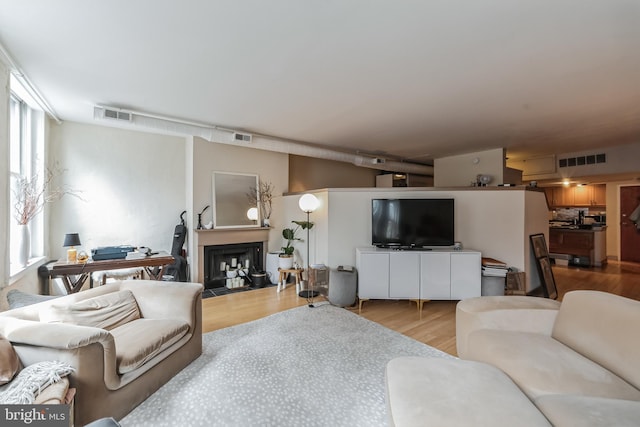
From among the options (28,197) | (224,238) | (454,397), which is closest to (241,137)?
(224,238)

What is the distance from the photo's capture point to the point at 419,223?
12.6ft

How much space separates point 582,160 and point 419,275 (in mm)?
5174

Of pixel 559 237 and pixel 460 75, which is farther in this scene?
pixel 559 237

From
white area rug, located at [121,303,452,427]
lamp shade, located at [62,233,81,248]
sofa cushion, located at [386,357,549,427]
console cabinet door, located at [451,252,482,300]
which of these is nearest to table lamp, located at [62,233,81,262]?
lamp shade, located at [62,233,81,248]

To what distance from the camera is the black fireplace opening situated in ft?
15.3

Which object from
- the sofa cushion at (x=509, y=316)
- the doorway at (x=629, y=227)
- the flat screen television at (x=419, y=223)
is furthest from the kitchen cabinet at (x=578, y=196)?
the sofa cushion at (x=509, y=316)

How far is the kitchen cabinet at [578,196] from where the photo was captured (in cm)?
702

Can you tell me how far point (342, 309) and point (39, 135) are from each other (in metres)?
4.56

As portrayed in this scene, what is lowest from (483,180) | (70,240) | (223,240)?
(223,240)

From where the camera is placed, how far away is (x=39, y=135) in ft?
11.5

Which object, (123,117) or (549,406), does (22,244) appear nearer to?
(123,117)

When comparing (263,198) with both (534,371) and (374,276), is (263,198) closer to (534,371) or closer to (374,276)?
(374,276)

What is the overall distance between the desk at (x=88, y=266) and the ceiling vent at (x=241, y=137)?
6.69ft

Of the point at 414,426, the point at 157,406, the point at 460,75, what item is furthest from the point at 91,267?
the point at 460,75
